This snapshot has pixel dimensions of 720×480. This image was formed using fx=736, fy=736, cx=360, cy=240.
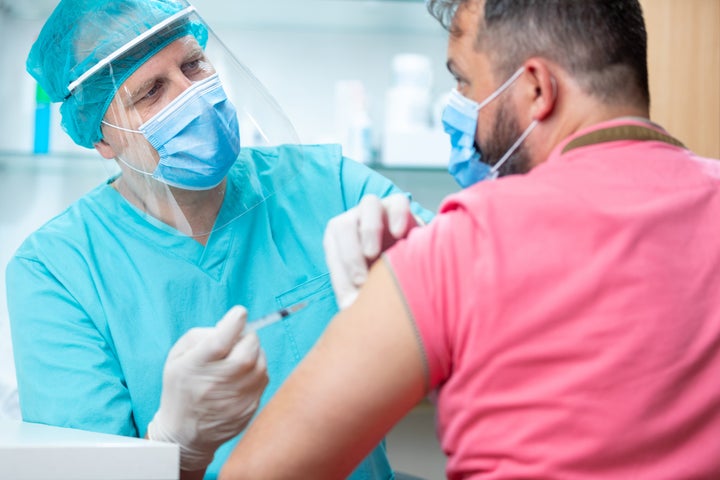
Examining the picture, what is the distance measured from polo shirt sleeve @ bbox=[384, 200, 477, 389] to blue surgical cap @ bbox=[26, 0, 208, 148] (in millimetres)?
756

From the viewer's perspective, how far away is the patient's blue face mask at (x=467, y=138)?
0.96 metres

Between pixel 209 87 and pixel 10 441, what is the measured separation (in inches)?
27.5

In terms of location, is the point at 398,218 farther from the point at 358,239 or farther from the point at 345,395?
the point at 345,395

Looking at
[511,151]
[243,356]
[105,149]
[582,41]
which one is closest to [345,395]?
[243,356]

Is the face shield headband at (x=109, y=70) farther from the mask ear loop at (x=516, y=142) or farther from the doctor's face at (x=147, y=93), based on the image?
the mask ear loop at (x=516, y=142)

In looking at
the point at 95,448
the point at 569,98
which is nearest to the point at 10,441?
the point at 95,448

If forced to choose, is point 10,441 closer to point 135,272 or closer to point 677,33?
point 135,272

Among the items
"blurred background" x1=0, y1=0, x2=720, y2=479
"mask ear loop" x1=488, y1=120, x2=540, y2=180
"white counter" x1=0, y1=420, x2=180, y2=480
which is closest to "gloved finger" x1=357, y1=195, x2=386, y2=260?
"mask ear loop" x1=488, y1=120, x2=540, y2=180

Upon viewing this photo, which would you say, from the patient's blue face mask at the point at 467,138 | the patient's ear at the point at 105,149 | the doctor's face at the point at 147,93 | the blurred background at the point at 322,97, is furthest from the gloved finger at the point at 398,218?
the blurred background at the point at 322,97

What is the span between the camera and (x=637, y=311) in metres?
0.72

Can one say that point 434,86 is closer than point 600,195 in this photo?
No

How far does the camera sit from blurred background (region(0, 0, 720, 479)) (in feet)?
7.04

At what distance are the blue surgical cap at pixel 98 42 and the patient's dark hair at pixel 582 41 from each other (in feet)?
2.08

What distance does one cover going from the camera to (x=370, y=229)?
38.2 inches
